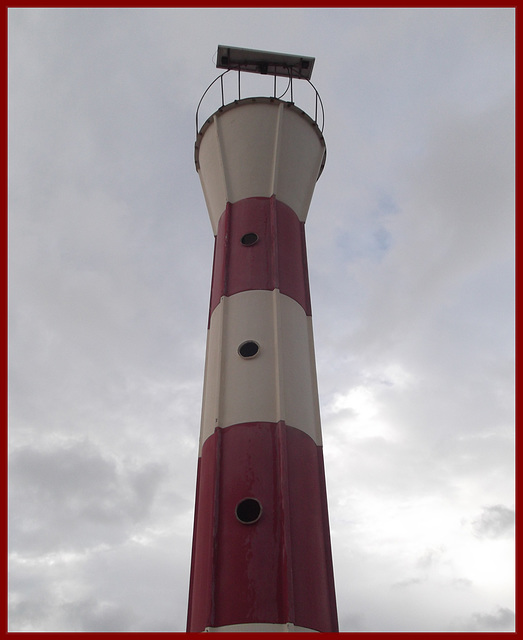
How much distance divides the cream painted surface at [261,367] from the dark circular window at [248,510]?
2.01 meters

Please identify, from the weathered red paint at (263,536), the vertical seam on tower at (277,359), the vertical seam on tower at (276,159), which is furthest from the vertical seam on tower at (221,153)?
the weathered red paint at (263,536)

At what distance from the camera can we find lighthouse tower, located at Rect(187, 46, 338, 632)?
11.5 m

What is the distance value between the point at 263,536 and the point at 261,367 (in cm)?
425

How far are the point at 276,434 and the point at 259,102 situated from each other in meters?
11.9

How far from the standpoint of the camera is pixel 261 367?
1457cm

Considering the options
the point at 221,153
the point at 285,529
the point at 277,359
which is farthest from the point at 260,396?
the point at 221,153

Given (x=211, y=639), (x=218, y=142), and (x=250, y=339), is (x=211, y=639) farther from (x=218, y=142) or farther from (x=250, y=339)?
(x=218, y=142)

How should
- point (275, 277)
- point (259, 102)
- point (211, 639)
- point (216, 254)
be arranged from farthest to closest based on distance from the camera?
point (259, 102)
point (216, 254)
point (275, 277)
point (211, 639)

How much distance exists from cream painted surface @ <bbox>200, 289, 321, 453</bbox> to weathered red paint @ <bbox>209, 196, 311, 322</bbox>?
0.52m

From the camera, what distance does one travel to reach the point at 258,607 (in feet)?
36.4

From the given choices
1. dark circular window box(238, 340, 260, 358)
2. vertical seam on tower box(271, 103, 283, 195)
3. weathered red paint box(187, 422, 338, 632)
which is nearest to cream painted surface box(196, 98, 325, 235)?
vertical seam on tower box(271, 103, 283, 195)

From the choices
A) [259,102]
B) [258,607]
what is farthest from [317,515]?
[259,102]

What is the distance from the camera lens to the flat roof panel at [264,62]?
22.6 m

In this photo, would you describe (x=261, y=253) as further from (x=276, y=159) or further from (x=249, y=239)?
(x=276, y=159)
